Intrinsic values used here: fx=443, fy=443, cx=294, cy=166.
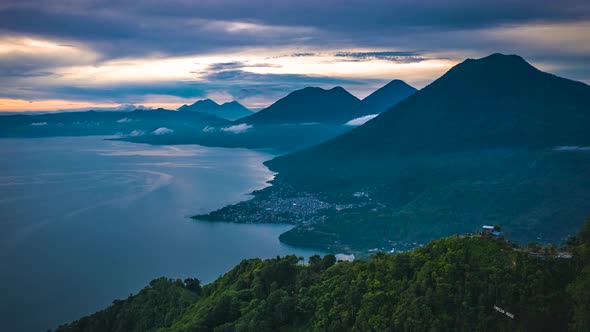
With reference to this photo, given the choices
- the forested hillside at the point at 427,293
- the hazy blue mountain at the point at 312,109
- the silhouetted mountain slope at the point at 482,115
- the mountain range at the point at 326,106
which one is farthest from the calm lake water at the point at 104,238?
the mountain range at the point at 326,106

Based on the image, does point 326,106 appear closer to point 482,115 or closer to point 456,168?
point 482,115

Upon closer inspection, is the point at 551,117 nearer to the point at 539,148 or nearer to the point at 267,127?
the point at 539,148

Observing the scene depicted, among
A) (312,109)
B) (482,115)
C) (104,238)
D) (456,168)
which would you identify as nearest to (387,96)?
(312,109)

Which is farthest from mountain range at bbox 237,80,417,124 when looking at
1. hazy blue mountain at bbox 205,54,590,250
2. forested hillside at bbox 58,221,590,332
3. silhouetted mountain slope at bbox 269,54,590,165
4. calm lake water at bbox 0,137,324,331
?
forested hillside at bbox 58,221,590,332

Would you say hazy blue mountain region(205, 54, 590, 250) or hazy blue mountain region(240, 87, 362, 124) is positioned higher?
hazy blue mountain region(240, 87, 362, 124)

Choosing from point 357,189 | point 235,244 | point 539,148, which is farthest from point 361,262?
point 539,148

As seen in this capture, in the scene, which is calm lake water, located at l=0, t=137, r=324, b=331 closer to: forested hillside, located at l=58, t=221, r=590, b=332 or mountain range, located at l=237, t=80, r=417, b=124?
forested hillside, located at l=58, t=221, r=590, b=332
